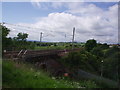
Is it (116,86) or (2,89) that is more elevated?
(2,89)

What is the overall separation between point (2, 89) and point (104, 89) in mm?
4866

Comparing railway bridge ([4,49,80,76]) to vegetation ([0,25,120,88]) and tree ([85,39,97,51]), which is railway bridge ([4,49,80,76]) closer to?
vegetation ([0,25,120,88])

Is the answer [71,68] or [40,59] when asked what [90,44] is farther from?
[40,59]

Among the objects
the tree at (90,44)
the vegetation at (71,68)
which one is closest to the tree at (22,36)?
the vegetation at (71,68)

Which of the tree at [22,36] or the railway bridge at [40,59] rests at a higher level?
the tree at [22,36]

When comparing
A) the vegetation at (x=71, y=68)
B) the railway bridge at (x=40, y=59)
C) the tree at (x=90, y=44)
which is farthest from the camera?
the tree at (x=90, y=44)

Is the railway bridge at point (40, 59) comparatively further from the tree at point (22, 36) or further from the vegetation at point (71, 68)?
the tree at point (22, 36)

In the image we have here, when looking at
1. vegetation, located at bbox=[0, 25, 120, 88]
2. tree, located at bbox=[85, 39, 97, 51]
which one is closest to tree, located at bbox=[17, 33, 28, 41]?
vegetation, located at bbox=[0, 25, 120, 88]

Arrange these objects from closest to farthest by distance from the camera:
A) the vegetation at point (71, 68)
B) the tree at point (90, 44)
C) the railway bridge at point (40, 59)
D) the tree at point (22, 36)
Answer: the vegetation at point (71, 68) < the railway bridge at point (40, 59) < the tree at point (90, 44) < the tree at point (22, 36)

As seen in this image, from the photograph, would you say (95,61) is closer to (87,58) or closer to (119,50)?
(87,58)

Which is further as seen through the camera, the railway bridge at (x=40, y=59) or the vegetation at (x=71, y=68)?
the railway bridge at (x=40, y=59)

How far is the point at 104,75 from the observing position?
364 inches

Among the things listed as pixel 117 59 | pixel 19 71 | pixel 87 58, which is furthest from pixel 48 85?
pixel 87 58

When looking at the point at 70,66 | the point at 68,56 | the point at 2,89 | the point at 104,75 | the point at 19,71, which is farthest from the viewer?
the point at 68,56
